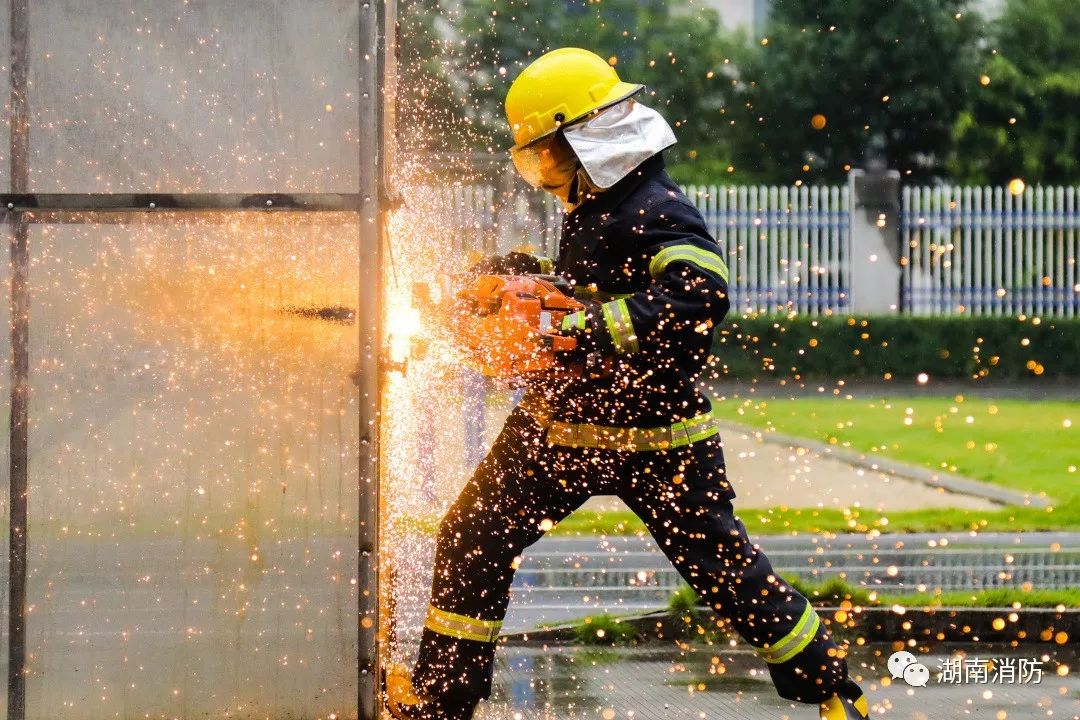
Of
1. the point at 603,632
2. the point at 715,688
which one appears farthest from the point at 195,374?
the point at 603,632

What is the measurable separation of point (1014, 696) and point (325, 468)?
7.68 feet

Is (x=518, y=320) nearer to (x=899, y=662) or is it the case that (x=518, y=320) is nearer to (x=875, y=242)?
(x=899, y=662)

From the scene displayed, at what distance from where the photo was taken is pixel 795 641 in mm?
3756

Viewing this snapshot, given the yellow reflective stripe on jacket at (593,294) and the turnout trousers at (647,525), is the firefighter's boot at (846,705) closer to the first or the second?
the turnout trousers at (647,525)

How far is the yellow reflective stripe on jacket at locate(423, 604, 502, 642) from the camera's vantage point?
3.83 metres

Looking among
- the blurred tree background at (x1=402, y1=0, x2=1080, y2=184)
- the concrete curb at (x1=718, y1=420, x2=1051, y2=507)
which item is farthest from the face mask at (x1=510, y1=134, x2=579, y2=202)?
the blurred tree background at (x1=402, y1=0, x2=1080, y2=184)

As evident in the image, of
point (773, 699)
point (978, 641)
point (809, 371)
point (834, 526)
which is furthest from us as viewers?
point (809, 371)

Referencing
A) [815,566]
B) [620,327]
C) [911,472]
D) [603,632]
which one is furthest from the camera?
[911,472]

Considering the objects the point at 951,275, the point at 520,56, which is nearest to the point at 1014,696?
the point at 951,275

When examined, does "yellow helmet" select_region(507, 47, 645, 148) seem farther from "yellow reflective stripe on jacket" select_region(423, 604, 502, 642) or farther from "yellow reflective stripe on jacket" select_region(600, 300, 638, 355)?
"yellow reflective stripe on jacket" select_region(423, 604, 502, 642)

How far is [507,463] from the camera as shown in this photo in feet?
12.8

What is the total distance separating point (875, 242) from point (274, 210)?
16.2 metres

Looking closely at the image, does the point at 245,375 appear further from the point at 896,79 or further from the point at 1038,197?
the point at 896,79

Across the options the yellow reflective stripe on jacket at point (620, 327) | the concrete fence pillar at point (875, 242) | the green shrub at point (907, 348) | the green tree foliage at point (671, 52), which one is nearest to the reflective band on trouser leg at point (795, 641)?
the yellow reflective stripe on jacket at point (620, 327)
